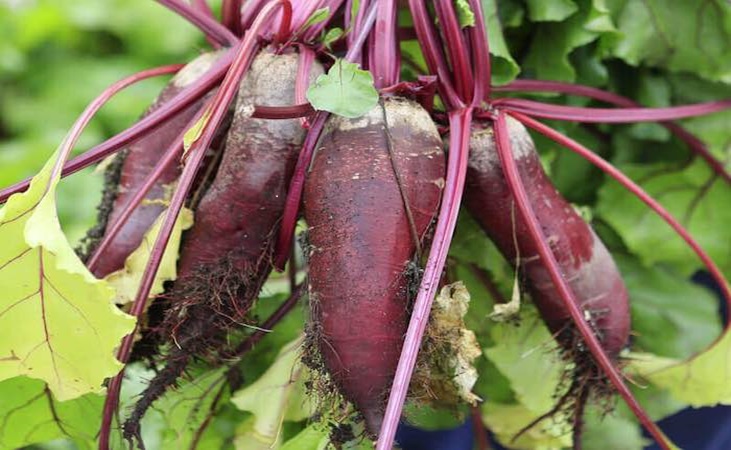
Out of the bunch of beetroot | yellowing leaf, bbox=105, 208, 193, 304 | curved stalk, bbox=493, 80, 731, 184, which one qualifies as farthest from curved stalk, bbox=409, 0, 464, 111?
yellowing leaf, bbox=105, 208, 193, 304

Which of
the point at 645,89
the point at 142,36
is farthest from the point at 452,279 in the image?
the point at 142,36

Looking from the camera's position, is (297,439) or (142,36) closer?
(297,439)

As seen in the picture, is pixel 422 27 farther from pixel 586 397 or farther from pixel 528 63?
pixel 586 397

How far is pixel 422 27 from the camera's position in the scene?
0.72 m

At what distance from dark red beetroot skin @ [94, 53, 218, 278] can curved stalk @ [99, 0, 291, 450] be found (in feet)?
0.25

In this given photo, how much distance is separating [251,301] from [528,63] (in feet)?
1.31

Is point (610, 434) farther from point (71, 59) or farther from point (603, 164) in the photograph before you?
point (71, 59)

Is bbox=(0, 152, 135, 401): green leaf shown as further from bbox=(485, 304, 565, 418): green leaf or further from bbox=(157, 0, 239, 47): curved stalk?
bbox=(485, 304, 565, 418): green leaf

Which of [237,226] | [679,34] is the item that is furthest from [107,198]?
[679,34]

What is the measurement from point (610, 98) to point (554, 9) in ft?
0.39

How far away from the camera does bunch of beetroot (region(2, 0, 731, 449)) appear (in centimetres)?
65

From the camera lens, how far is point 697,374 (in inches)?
33.5

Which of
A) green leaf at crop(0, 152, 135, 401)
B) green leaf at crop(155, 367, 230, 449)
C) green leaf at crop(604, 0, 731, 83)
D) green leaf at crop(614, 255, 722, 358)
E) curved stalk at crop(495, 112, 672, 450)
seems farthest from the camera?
green leaf at crop(614, 255, 722, 358)

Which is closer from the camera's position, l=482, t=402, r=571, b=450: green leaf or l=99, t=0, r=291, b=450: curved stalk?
l=99, t=0, r=291, b=450: curved stalk
